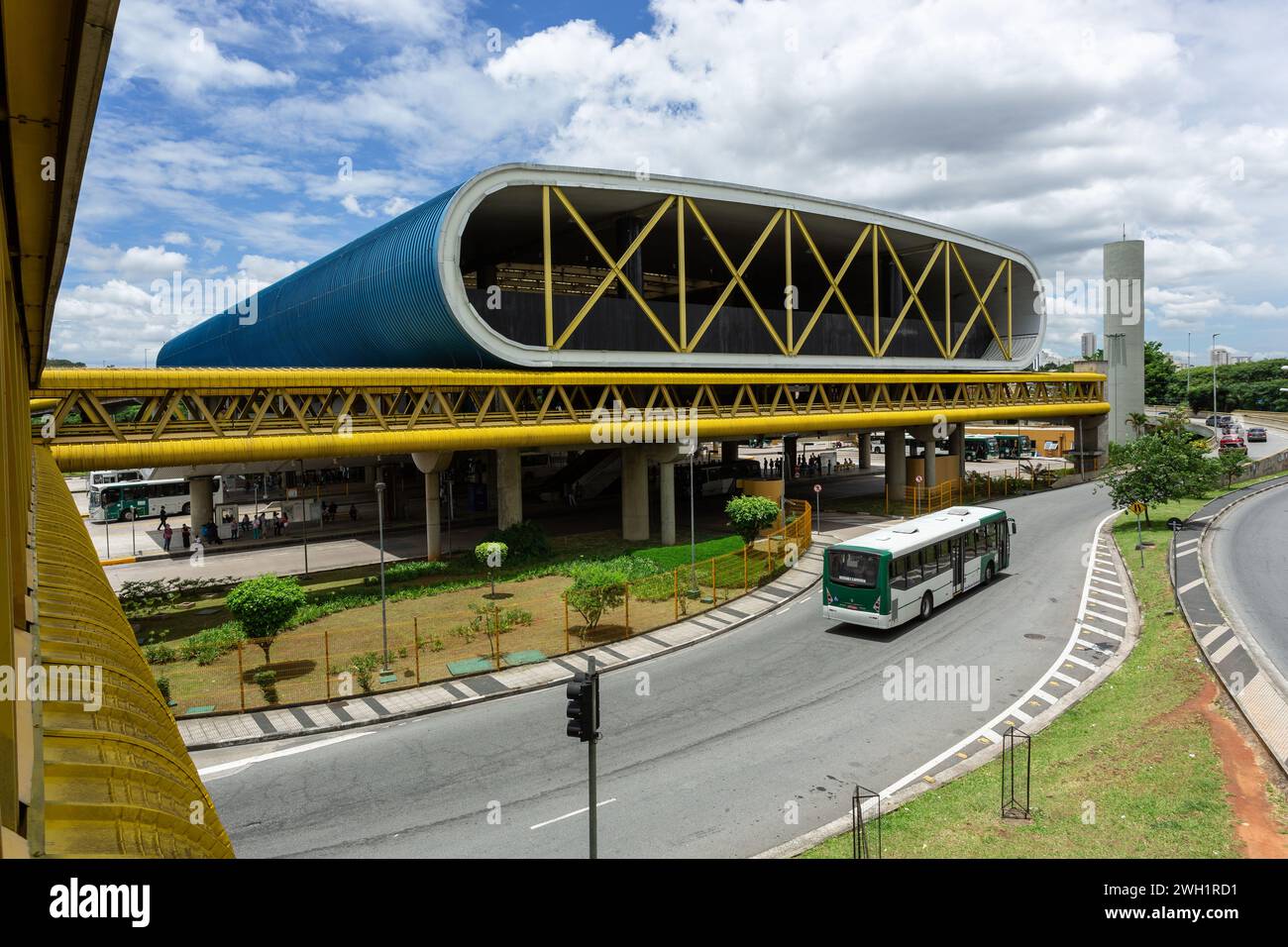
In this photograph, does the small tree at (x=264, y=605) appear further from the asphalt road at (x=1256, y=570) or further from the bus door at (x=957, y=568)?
the asphalt road at (x=1256, y=570)

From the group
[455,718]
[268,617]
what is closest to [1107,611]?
[455,718]

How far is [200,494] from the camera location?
45.2 m

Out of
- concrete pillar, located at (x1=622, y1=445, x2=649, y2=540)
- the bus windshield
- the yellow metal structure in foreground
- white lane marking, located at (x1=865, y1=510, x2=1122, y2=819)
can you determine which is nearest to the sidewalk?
the bus windshield

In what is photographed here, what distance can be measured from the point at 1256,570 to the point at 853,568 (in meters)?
15.3

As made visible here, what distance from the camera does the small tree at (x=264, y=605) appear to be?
20.2m

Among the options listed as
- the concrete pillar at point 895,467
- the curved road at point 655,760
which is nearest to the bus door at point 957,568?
the curved road at point 655,760

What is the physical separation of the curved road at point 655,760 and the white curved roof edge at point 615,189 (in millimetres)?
15518

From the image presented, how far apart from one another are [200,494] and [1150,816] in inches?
1862

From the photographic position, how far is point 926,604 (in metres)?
24.7

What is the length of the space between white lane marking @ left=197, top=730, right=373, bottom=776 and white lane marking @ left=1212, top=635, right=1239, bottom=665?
18.9m

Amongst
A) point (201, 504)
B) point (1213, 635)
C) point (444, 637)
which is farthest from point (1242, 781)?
point (201, 504)

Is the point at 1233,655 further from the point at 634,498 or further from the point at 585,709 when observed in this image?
the point at 634,498

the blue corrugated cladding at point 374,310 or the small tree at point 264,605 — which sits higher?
the blue corrugated cladding at point 374,310

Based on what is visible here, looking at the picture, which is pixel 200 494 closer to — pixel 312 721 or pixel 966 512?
pixel 312 721
